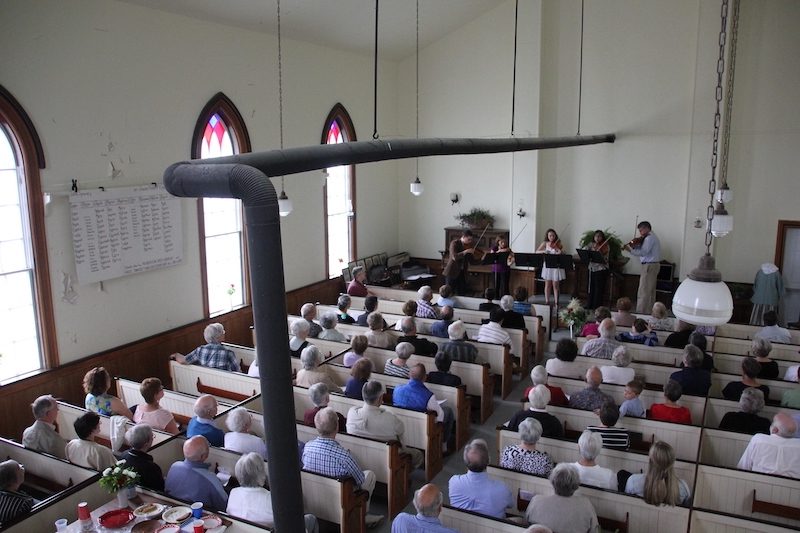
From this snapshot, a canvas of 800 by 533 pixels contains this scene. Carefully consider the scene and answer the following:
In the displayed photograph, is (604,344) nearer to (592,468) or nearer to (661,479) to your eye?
(592,468)

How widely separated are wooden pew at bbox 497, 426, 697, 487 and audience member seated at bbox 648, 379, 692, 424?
2.64 feet

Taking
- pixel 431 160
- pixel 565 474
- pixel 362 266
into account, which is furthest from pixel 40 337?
pixel 431 160

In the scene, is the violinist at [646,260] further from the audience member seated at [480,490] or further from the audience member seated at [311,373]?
the audience member seated at [480,490]

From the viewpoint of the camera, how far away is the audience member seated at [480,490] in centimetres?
472

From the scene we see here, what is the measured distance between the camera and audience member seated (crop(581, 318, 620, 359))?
25.6ft

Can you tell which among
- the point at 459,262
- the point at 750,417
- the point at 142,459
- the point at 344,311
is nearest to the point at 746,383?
the point at 750,417

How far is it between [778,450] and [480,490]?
99.2 inches

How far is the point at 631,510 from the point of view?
464 centimetres

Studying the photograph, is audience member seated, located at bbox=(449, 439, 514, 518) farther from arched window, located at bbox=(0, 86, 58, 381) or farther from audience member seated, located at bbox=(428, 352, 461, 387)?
arched window, located at bbox=(0, 86, 58, 381)

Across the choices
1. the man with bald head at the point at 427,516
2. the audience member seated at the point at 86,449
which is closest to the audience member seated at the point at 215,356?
the audience member seated at the point at 86,449

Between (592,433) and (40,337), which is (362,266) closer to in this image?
(40,337)

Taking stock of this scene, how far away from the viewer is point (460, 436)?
7.20 meters

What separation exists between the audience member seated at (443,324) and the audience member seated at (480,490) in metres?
4.00

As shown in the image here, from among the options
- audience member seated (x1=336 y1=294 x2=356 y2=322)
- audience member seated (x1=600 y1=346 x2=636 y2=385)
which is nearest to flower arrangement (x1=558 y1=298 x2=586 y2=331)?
audience member seated (x1=600 y1=346 x2=636 y2=385)
